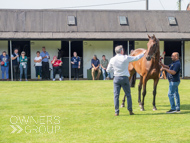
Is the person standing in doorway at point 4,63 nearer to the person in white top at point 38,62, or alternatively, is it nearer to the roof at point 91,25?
the person in white top at point 38,62

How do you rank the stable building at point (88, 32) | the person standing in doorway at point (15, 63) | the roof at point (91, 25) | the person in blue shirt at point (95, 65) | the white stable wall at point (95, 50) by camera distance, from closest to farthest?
1. the person standing in doorway at point (15, 63)
2. the person in blue shirt at point (95, 65)
3. the stable building at point (88, 32)
4. the roof at point (91, 25)
5. the white stable wall at point (95, 50)

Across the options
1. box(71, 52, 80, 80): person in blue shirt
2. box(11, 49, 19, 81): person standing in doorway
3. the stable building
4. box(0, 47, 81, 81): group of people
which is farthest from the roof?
box(11, 49, 19, 81): person standing in doorway

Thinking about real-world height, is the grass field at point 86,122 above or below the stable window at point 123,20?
below

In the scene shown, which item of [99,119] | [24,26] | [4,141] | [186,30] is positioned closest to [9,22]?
[24,26]

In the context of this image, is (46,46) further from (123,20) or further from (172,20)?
(172,20)

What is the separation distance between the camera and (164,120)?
9.62 m

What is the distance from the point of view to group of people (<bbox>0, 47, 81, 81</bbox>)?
2406cm

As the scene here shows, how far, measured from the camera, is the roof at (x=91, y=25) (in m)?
26.8

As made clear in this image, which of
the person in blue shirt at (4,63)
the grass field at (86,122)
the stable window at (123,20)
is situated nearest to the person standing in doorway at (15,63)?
the person in blue shirt at (4,63)

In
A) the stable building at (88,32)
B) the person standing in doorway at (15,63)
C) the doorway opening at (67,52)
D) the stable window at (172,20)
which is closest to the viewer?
the person standing in doorway at (15,63)

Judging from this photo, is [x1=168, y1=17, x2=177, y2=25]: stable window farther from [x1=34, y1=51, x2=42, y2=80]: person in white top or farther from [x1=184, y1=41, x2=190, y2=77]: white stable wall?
[x1=34, y1=51, x2=42, y2=80]: person in white top

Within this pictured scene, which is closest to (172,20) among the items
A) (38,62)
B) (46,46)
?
(46,46)

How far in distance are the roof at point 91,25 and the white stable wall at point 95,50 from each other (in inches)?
30.2

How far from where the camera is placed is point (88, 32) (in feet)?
90.1
